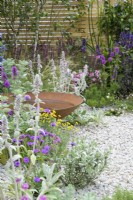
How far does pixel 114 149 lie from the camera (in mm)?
4883

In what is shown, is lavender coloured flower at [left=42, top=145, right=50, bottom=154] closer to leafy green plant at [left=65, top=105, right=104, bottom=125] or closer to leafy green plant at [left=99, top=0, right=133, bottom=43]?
leafy green plant at [left=65, top=105, right=104, bottom=125]

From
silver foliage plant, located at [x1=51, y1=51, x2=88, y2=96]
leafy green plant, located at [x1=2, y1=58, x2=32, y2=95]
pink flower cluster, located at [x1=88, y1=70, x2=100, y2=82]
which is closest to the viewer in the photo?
leafy green plant, located at [x1=2, y1=58, x2=32, y2=95]

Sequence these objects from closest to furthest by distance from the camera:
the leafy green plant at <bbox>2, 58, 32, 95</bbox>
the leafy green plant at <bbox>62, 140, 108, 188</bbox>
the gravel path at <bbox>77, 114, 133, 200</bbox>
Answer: the leafy green plant at <bbox>62, 140, 108, 188</bbox>, the gravel path at <bbox>77, 114, 133, 200</bbox>, the leafy green plant at <bbox>2, 58, 32, 95</bbox>

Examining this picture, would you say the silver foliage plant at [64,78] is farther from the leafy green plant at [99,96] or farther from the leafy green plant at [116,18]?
the leafy green plant at [116,18]

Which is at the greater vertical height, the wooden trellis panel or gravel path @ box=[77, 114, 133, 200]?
the wooden trellis panel

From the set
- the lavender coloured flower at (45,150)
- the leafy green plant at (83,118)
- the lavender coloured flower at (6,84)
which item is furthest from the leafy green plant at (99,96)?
the lavender coloured flower at (45,150)

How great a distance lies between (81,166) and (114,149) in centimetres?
123

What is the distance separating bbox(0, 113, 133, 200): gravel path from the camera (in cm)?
386

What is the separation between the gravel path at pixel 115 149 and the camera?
12.6 ft

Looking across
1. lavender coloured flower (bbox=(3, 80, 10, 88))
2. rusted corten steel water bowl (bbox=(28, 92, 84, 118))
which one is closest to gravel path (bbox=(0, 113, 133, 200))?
rusted corten steel water bowl (bbox=(28, 92, 84, 118))

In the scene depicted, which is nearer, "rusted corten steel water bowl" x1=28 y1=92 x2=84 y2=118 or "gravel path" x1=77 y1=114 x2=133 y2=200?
"gravel path" x1=77 y1=114 x2=133 y2=200

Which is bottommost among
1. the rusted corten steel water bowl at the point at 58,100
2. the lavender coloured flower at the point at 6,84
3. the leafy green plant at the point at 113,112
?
the leafy green plant at the point at 113,112

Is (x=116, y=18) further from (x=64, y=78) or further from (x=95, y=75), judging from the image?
(x=64, y=78)

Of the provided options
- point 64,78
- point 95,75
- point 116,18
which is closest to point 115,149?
point 64,78
